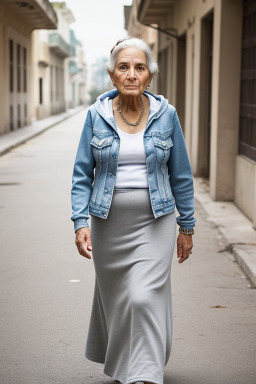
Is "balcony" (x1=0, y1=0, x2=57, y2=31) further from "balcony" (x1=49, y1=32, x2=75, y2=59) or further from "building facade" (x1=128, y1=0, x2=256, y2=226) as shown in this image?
"balcony" (x1=49, y1=32, x2=75, y2=59)

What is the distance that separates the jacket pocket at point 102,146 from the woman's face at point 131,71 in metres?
0.24

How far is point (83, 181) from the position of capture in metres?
3.95

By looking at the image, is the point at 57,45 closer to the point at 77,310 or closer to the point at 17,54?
the point at 17,54

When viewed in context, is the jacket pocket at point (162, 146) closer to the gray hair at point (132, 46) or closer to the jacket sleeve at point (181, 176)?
the jacket sleeve at point (181, 176)

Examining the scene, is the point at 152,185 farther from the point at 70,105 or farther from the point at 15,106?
the point at 70,105

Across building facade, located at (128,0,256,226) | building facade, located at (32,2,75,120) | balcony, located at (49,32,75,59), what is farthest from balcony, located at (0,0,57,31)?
balcony, located at (49,32,75,59)

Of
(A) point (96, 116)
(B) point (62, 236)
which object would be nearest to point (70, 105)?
(B) point (62, 236)

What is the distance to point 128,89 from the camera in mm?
3822

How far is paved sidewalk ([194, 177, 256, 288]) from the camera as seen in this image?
284 inches

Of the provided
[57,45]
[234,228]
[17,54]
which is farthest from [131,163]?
[57,45]

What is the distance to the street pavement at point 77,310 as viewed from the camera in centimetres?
452

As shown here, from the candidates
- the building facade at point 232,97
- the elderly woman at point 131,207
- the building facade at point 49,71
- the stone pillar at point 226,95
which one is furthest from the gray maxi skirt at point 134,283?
the building facade at point 49,71

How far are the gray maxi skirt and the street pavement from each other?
1.84 feet

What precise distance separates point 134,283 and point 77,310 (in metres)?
2.18
